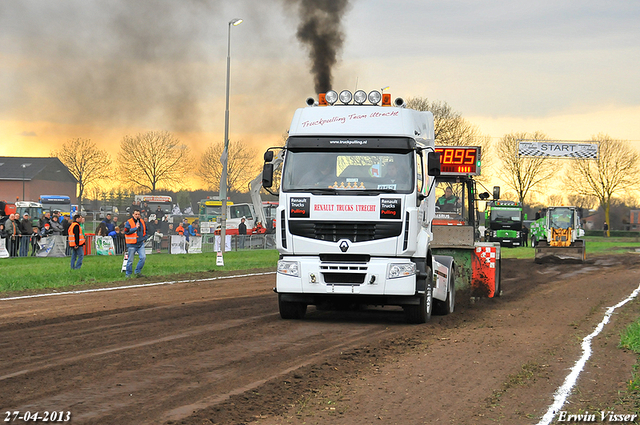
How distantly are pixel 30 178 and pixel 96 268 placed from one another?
73.3m

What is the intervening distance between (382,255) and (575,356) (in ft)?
10.7

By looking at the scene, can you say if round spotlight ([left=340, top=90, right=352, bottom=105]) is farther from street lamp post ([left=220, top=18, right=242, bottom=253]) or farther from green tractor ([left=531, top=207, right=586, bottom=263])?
green tractor ([left=531, top=207, right=586, bottom=263])

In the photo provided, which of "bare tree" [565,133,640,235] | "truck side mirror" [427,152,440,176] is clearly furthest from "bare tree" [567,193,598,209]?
"truck side mirror" [427,152,440,176]

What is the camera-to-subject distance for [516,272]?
1070 inches

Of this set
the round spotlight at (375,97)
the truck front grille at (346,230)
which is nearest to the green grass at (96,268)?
the truck front grille at (346,230)

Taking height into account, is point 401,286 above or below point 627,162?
below

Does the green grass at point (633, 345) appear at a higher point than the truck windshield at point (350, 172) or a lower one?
lower

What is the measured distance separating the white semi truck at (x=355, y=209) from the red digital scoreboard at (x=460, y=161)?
361 centimetres

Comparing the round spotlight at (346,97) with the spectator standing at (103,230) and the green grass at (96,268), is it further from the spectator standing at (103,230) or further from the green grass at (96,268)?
the spectator standing at (103,230)

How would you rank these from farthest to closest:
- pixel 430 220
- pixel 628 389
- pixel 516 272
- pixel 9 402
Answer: pixel 516 272 → pixel 430 220 → pixel 628 389 → pixel 9 402

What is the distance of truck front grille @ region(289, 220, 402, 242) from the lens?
11.1 meters

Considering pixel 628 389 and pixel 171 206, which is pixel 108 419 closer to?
pixel 628 389

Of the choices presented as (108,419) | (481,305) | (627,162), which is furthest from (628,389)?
(627,162)

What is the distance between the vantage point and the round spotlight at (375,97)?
12562mm
